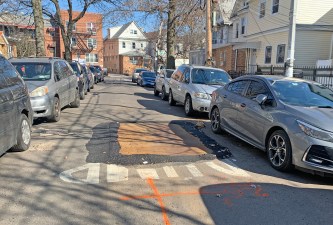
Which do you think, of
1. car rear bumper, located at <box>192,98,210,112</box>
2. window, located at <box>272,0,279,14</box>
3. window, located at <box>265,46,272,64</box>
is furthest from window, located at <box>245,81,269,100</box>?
window, located at <box>265,46,272,64</box>

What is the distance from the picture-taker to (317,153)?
15.6ft

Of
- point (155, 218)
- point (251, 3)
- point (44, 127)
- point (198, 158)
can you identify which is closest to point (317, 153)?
point (198, 158)

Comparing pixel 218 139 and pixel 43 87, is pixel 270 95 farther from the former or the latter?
pixel 43 87

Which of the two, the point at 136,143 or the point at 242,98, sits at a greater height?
the point at 242,98

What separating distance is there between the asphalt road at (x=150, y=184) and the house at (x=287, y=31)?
15183 millimetres

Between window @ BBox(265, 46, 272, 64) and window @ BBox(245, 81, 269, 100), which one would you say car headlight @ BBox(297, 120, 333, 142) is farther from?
window @ BBox(265, 46, 272, 64)

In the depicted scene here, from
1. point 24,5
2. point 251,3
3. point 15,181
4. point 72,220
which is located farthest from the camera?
point 251,3

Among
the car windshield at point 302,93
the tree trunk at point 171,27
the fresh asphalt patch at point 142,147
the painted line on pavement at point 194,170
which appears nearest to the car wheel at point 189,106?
the fresh asphalt patch at point 142,147

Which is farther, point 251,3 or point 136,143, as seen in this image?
point 251,3

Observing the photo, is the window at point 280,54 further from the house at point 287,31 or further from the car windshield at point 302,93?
the car windshield at point 302,93

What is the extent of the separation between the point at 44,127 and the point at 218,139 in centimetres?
454

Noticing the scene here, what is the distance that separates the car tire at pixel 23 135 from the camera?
5.81m

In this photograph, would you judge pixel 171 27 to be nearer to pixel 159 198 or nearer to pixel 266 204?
pixel 159 198

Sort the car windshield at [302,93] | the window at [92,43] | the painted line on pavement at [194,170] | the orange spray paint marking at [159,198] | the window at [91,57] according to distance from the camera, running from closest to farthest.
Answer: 1. the orange spray paint marking at [159,198]
2. the painted line on pavement at [194,170]
3. the car windshield at [302,93]
4. the window at [92,43]
5. the window at [91,57]
